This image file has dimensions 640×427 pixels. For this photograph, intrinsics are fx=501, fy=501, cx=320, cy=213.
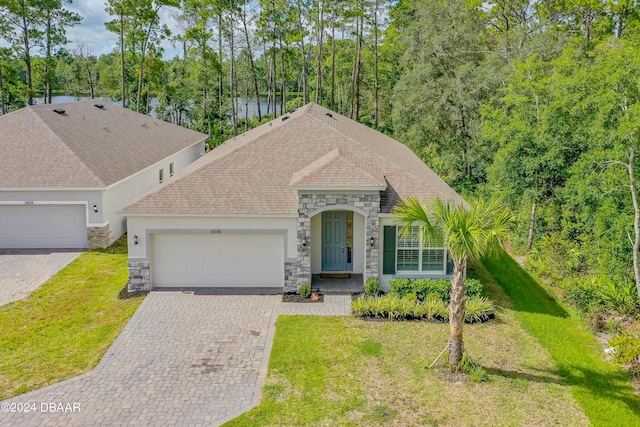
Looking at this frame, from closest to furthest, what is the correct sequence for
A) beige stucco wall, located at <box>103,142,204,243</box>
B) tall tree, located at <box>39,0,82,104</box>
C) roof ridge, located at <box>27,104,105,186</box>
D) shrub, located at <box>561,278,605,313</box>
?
shrub, located at <box>561,278,605,313</box>
roof ridge, located at <box>27,104,105,186</box>
beige stucco wall, located at <box>103,142,204,243</box>
tall tree, located at <box>39,0,82,104</box>

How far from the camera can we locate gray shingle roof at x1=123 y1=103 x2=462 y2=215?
1526 centimetres

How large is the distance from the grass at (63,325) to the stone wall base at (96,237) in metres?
1.67

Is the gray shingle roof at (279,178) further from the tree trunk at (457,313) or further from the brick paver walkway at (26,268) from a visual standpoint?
the tree trunk at (457,313)

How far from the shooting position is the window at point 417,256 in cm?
1554

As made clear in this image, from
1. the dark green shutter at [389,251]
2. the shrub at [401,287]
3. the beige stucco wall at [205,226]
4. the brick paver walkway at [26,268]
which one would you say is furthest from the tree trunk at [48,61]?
the shrub at [401,287]

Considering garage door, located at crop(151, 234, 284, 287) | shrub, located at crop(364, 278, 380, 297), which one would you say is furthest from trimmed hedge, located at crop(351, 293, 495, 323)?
garage door, located at crop(151, 234, 284, 287)

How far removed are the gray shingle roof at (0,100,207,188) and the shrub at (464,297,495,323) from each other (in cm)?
1448

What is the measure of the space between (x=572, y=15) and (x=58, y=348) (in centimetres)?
3597

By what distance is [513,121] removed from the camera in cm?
1945

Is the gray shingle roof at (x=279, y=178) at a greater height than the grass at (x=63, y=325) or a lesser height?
greater

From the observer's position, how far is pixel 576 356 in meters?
12.1

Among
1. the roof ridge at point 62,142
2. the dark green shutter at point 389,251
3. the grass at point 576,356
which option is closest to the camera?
the grass at point 576,356

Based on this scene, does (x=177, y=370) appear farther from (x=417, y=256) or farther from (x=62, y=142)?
(x=62, y=142)

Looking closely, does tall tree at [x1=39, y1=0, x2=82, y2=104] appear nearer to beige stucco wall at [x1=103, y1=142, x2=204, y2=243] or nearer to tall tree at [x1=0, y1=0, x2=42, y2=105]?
tall tree at [x1=0, y1=0, x2=42, y2=105]
